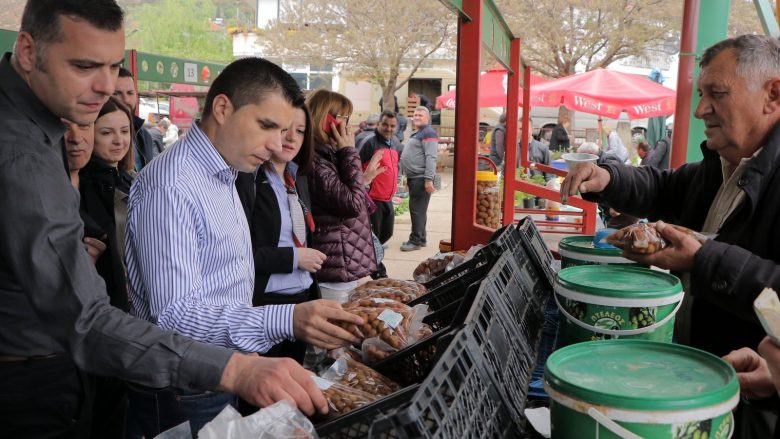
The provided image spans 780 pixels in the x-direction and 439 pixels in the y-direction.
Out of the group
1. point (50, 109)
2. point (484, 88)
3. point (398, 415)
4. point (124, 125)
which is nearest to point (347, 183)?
point (124, 125)

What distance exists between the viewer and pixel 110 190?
3.27m

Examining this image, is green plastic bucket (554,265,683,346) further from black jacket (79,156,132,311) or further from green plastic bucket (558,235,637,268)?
black jacket (79,156,132,311)

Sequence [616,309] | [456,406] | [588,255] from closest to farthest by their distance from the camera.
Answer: [456,406] → [616,309] → [588,255]

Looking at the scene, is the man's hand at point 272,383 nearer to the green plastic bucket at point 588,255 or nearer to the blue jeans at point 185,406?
the blue jeans at point 185,406

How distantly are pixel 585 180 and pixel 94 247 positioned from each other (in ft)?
7.12

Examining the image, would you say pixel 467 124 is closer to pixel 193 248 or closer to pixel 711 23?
pixel 711 23

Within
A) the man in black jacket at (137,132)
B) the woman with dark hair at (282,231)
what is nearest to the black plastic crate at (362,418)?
the woman with dark hair at (282,231)

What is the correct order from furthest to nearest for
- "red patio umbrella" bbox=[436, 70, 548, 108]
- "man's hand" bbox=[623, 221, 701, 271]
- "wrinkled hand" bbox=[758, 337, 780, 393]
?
"red patio umbrella" bbox=[436, 70, 548, 108]
"man's hand" bbox=[623, 221, 701, 271]
"wrinkled hand" bbox=[758, 337, 780, 393]

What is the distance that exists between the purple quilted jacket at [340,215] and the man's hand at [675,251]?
250cm

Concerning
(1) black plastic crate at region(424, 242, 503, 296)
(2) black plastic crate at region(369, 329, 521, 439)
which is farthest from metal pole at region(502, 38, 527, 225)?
(2) black plastic crate at region(369, 329, 521, 439)

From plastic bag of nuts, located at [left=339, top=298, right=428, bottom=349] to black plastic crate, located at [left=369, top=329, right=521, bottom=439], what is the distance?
0.50 m

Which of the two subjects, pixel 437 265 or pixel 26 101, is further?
pixel 437 265

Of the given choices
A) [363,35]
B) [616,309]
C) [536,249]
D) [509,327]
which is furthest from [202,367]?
[363,35]

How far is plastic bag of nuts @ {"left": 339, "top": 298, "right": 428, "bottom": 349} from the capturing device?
1856 millimetres
